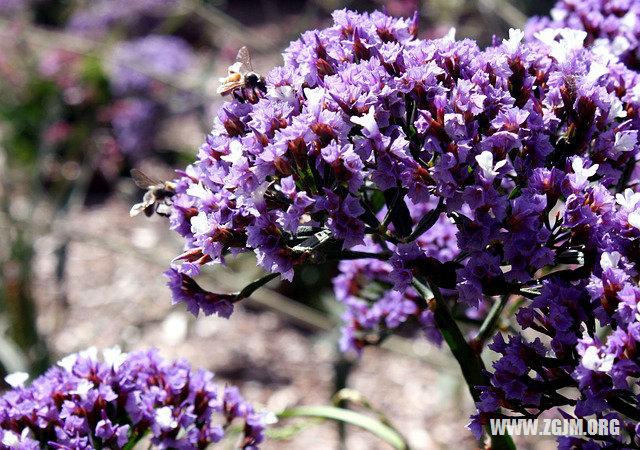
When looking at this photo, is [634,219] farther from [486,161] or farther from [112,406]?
[112,406]

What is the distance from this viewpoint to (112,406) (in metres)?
1.44

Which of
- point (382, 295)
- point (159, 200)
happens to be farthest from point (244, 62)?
point (382, 295)

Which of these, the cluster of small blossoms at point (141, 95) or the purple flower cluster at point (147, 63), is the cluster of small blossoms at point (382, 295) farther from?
the purple flower cluster at point (147, 63)

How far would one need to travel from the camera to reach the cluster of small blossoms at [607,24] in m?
1.64

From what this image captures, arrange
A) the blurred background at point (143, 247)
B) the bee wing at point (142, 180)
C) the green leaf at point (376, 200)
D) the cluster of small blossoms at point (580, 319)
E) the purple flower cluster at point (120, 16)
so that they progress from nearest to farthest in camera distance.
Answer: the cluster of small blossoms at point (580, 319) < the green leaf at point (376, 200) < the bee wing at point (142, 180) < the blurred background at point (143, 247) < the purple flower cluster at point (120, 16)

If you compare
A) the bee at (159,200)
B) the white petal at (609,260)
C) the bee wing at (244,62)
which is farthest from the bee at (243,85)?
the white petal at (609,260)

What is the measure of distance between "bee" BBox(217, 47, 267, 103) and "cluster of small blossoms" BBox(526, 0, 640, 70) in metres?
0.61

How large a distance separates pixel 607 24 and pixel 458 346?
2.69 ft

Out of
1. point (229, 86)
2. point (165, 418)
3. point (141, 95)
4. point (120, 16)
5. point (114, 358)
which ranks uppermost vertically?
point (120, 16)

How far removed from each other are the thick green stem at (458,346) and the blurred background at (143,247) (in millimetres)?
552

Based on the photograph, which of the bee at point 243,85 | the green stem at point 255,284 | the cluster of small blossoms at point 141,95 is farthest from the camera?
the cluster of small blossoms at point 141,95

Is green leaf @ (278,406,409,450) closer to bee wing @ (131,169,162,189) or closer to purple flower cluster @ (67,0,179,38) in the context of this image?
bee wing @ (131,169,162,189)

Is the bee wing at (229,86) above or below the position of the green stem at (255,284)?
above

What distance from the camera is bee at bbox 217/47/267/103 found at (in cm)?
137
